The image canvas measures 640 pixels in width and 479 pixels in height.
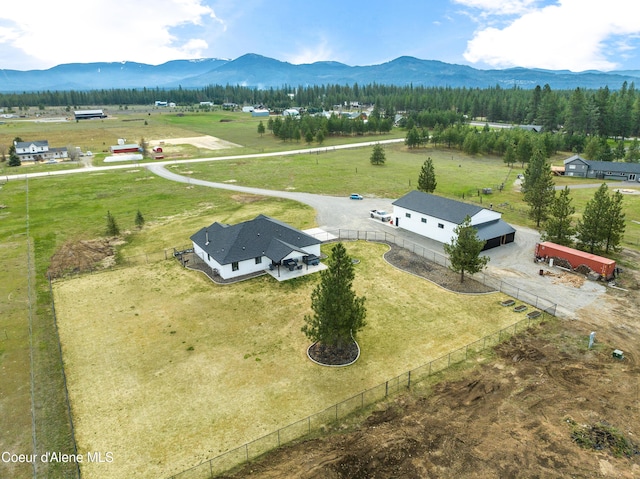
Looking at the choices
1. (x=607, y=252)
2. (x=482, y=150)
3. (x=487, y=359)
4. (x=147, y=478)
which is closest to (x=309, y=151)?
(x=482, y=150)

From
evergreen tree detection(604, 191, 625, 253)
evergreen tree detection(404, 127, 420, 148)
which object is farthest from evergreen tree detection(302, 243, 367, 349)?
evergreen tree detection(404, 127, 420, 148)

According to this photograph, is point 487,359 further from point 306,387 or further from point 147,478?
point 147,478

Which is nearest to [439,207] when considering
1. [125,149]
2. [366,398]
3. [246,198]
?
[366,398]

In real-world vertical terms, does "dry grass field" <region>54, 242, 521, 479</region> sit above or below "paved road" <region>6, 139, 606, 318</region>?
below

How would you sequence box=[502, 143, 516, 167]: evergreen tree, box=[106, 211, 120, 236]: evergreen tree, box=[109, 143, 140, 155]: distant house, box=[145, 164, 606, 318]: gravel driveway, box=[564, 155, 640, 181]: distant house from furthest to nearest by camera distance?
1. box=[109, 143, 140, 155]: distant house
2. box=[502, 143, 516, 167]: evergreen tree
3. box=[564, 155, 640, 181]: distant house
4. box=[106, 211, 120, 236]: evergreen tree
5. box=[145, 164, 606, 318]: gravel driveway

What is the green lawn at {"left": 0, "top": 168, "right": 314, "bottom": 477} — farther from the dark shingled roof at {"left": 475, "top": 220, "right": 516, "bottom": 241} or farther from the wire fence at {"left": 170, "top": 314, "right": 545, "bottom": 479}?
the dark shingled roof at {"left": 475, "top": 220, "right": 516, "bottom": 241}

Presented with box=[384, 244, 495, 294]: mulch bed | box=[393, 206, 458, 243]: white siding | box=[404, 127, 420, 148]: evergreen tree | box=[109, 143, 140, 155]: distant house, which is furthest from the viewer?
box=[404, 127, 420, 148]: evergreen tree

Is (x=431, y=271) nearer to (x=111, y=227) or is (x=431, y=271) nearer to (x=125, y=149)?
(x=111, y=227)

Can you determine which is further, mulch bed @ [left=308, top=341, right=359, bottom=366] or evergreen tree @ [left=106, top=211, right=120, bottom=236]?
evergreen tree @ [left=106, top=211, right=120, bottom=236]
